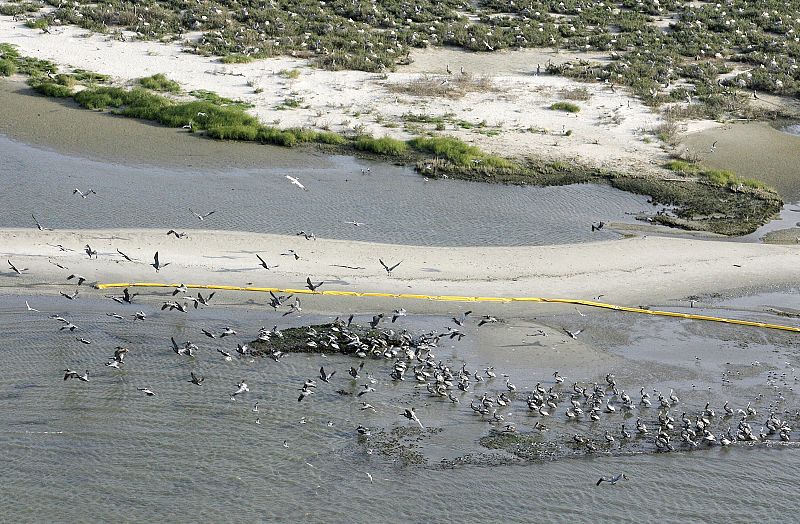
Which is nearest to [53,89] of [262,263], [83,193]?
[83,193]

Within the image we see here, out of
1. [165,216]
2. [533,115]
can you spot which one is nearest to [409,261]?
[165,216]

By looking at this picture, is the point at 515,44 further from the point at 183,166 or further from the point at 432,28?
the point at 183,166

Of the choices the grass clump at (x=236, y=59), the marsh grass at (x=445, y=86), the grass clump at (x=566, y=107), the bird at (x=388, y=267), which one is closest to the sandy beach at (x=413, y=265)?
the bird at (x=388, y=267)

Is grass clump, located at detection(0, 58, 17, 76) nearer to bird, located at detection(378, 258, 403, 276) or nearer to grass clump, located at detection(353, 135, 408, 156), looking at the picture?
grass clump, located at detection(353, 135, 408, 156)

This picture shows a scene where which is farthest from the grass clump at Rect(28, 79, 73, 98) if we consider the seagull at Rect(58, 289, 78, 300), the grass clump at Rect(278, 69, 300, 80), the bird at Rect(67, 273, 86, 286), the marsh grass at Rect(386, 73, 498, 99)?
the seagull at Rect(58, 289, 78, 300)

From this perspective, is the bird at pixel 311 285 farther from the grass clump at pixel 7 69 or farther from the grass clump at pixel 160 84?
the grass clump at pixel 7 69

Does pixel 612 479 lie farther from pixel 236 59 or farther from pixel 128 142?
pixel 236 59

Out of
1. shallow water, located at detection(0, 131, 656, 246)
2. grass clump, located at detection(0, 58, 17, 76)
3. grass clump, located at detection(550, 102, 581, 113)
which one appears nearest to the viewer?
shallow water, located at detection(0, 131, 656, 246)
